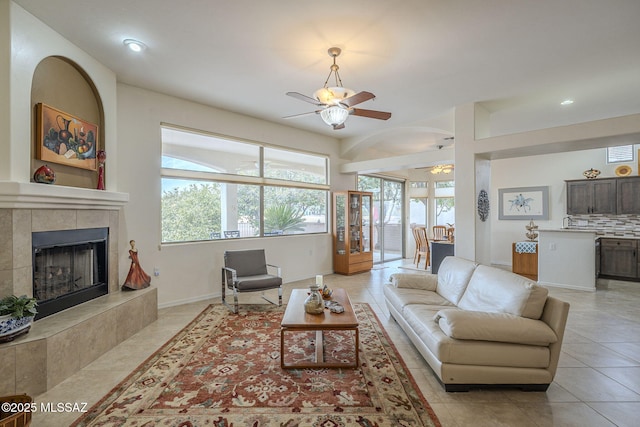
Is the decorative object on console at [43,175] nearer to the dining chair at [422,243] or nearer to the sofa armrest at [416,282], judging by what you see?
the sofa armrest at [416,282]

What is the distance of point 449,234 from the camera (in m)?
7.28

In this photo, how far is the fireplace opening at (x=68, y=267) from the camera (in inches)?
107

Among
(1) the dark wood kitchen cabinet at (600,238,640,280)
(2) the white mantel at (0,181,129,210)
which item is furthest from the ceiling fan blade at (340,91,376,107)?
(1) the dark wood kitchen cabinet at (600,238,640,280)

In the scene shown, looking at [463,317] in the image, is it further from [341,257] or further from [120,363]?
[341,257]

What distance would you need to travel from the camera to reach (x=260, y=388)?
7.61 ft

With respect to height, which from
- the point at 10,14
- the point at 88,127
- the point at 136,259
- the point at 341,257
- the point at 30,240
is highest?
the point at 10,14

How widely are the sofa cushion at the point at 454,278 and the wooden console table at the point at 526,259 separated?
11.9 ft

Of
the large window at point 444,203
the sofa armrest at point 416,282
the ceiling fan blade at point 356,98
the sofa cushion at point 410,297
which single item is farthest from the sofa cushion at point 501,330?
the large window at point 444,203

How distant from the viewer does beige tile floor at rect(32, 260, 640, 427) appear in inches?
77.9

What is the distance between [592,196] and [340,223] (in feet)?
17.7

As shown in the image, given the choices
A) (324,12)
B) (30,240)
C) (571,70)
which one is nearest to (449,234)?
(571,70)

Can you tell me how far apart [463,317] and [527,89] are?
3640mm

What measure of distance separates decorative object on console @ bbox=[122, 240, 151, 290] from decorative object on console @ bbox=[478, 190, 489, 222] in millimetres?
4941

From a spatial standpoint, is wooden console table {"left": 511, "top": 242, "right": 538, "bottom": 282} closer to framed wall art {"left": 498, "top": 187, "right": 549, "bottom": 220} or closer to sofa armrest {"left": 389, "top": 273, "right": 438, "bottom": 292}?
framed wall art {"left": 498, "top": 187, "right": 549, "bottom": 220}
